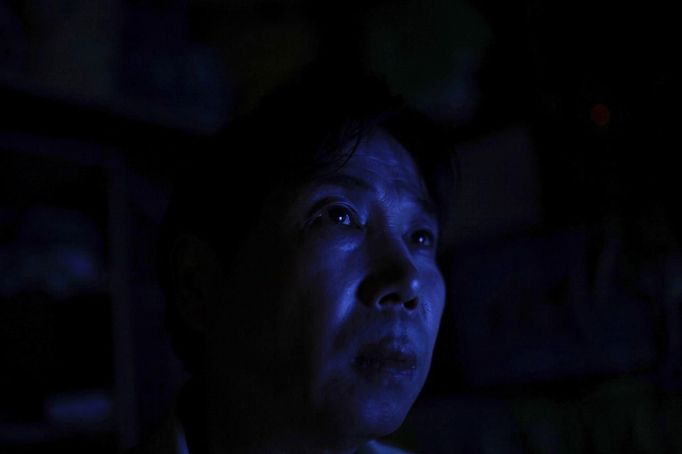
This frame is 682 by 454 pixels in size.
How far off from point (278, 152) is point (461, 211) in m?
0.84

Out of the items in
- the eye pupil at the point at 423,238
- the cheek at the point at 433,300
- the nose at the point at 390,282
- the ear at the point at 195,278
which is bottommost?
the ear at the point at 195,278

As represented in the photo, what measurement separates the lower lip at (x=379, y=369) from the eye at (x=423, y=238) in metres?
0.24

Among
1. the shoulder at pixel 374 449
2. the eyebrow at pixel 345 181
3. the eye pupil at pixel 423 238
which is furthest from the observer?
the shoulder at pixel 374 449

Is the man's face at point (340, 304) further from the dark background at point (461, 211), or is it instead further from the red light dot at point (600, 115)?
the red light dot at point (600, 115)

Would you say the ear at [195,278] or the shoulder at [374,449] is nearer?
the ear at [195,278]

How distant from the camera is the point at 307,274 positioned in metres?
0.83

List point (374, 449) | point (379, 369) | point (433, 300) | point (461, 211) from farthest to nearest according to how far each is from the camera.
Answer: point (461, 211) < point (374, 449) < point (433, 300) < point (379, 369)

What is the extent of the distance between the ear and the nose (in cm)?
26

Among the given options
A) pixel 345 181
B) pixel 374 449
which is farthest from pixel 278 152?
pixel 374 449

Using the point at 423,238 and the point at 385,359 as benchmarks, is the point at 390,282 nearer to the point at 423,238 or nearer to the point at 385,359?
the point at 385,359

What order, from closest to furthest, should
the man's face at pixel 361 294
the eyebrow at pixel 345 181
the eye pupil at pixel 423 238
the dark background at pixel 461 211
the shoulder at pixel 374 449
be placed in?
the man's face at pixel 361 294, the eyebrow at pixel 345 181, the eye pupil at pixel 423 238, the shoulder at pixel 374 449, the dark background at pixel 461 211

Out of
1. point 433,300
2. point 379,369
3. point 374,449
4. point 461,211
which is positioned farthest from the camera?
point 461,211

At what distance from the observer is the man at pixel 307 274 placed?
79cm

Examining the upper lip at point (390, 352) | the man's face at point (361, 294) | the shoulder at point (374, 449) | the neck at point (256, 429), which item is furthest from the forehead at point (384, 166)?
the shoulder at point (374, 449)
